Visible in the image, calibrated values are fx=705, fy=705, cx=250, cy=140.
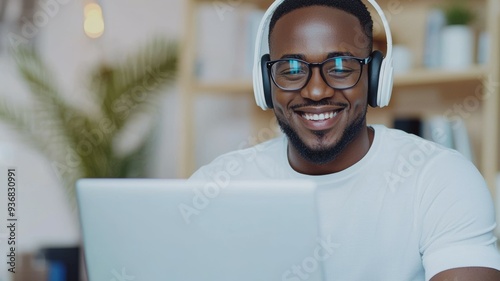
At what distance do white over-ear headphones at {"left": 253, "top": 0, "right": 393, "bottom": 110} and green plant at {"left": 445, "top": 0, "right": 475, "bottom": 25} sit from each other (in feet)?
3.55

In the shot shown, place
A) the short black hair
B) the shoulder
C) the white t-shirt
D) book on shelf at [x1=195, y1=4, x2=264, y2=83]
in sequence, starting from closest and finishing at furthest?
1. the white t-shirt
2. the short black hair
3. the shoulder
4. book on shelf at [x1=195, y1=4, x2=264, y2=83]

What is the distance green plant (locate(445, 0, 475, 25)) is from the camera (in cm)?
208

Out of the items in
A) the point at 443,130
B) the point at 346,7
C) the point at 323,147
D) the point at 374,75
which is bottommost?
the point at 443,130

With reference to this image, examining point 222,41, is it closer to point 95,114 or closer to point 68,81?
point 95,114

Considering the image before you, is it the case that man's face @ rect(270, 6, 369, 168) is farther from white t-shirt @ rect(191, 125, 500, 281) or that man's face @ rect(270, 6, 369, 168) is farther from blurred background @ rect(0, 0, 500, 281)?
blurred background @ rect(0, 0, 500, 281)

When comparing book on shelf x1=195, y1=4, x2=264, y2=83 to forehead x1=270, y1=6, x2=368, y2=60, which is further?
book on shelf x1=195, y1=4, x2=264, y2=83

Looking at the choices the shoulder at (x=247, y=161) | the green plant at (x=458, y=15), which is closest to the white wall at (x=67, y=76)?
the green plant at (x=458, y=15)

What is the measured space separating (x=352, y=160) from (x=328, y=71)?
0.18m

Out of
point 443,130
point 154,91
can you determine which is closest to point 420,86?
point 443,130

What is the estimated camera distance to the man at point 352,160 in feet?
3.46

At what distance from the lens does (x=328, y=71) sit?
106cm

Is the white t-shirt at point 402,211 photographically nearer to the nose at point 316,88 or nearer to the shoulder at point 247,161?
the shoulder at point 247,161

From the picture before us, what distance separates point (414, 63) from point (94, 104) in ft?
3.93

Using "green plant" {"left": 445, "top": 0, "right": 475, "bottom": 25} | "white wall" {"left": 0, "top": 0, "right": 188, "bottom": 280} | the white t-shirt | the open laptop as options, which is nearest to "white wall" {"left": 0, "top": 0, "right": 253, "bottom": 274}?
"white wall" {"left": 0, "top": 0, "right": 188, "bottom": 280}
